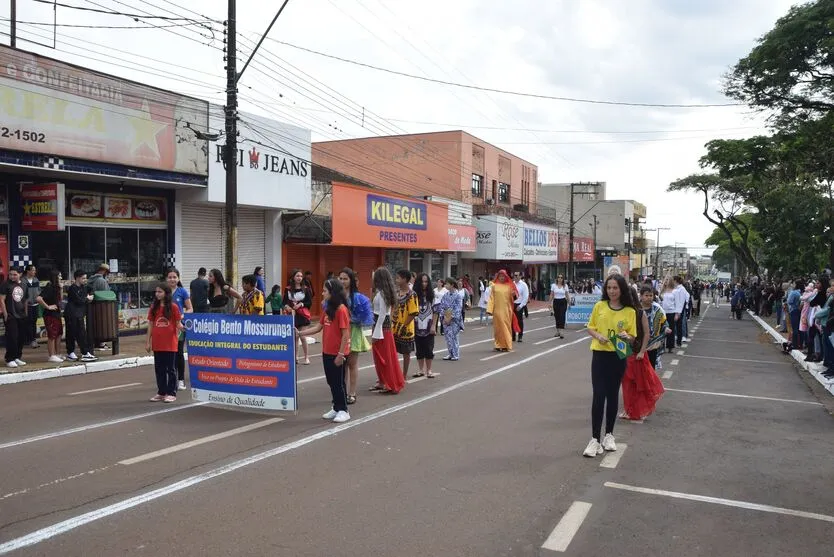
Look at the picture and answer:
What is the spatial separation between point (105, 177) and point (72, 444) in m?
10.5

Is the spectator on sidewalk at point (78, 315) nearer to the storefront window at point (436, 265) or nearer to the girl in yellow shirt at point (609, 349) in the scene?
the girl in yellow shirt at point (609, 349)

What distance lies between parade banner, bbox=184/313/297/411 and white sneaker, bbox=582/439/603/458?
11.0ft

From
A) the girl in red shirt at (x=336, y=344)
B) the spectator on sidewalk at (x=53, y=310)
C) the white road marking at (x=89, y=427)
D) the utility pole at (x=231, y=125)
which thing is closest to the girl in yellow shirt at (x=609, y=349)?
the girl in red shirt at (x=336, y=344)

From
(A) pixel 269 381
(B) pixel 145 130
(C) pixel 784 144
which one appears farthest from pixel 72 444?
(C) pixel 784 144

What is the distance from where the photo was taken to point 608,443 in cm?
683

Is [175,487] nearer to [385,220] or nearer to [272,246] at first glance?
[272,246]

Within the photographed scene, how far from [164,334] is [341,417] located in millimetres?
2800

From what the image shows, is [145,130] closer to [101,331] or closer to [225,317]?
[101,331]

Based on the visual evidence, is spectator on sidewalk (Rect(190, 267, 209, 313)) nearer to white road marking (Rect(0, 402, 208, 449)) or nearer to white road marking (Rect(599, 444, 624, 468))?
white road marking (Rect(0, 402, 208, 449))

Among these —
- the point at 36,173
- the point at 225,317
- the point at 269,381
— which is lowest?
the point at 269,381

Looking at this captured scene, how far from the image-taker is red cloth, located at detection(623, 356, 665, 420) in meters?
8.28

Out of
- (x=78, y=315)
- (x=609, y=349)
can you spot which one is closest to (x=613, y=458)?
(x=609, y=349)

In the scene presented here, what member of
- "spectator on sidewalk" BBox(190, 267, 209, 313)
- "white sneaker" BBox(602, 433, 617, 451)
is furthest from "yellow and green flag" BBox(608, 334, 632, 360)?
"spectator on sidewalk" BBox(190, 267, 209, 313)

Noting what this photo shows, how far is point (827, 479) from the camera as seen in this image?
6.16 m
